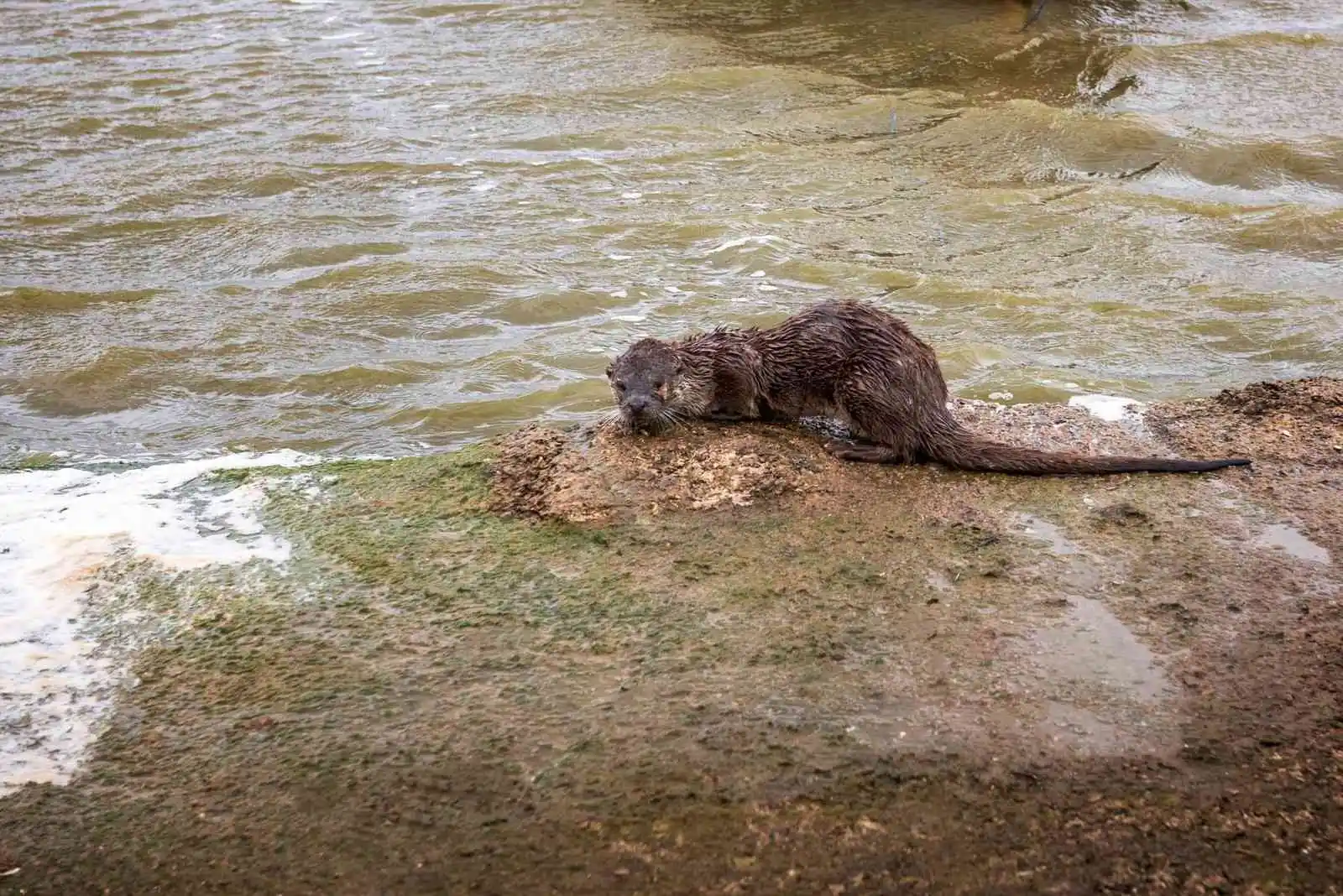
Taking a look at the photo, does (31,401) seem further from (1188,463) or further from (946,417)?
(1188,463)

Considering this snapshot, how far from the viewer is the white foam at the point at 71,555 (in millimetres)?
2832

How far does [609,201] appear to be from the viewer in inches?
312

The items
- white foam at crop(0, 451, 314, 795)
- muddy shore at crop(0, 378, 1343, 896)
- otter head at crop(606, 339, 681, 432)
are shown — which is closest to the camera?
muddy shore at crop(0, 378, 1343, 896)

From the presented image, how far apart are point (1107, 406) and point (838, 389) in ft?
3.75

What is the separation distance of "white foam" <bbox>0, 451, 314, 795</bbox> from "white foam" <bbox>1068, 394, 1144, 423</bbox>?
2.81 meters

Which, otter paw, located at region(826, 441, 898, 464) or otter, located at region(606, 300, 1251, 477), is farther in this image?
otter paw, located at region(826, 441, 898, 464)

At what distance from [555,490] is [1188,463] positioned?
190 cm

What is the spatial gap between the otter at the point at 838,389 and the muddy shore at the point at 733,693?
10 cm

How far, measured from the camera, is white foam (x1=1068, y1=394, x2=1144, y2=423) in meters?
4.52

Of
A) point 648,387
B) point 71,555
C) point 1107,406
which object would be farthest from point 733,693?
point 1107,406

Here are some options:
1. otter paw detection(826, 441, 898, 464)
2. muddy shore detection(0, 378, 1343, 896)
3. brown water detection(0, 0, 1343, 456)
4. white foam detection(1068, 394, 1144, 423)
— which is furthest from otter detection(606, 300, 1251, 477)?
brown water detection(0, 0, 1343, 456)

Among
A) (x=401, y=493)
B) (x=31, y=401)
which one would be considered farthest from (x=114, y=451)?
(x=401, y=493)

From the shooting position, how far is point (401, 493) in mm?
3949

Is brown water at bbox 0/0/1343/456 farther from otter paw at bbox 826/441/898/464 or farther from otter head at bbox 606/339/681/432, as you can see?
otter paw at bbox 826/441/898/464
